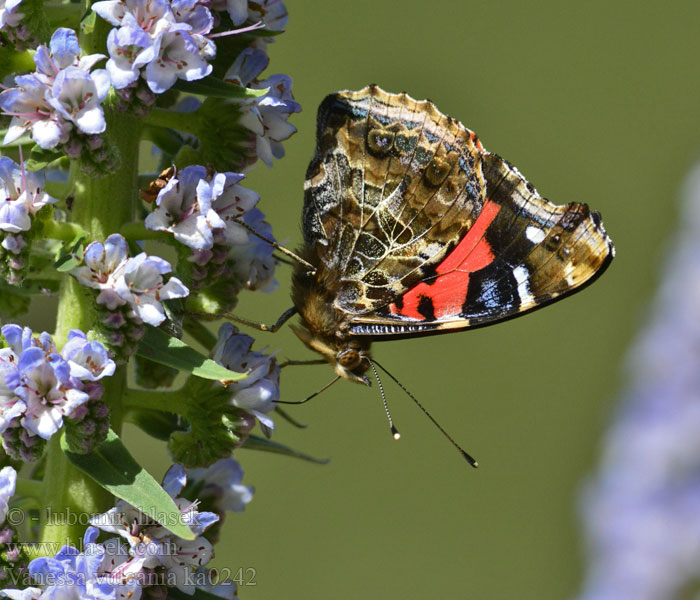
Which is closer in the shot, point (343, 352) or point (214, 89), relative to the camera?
point (214, 89)

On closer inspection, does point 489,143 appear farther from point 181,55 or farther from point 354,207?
point 181,55

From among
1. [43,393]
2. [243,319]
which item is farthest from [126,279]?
[243,319]

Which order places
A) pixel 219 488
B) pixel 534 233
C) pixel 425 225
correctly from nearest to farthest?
pixel 219 488, pixel 534 233, pixel 425 225

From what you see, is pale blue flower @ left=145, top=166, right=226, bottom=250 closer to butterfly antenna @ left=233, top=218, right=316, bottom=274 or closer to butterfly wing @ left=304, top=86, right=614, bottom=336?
butterfly antenna @ left=233, top=218, right=316, bottom=274

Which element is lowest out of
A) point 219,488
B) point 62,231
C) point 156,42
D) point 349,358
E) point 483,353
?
point 219,488

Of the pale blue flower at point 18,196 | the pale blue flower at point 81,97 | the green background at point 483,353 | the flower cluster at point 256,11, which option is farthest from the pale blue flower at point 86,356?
the green background at point 483,353

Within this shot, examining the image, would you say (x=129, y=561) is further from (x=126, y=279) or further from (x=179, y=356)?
(x=126, y=279)
